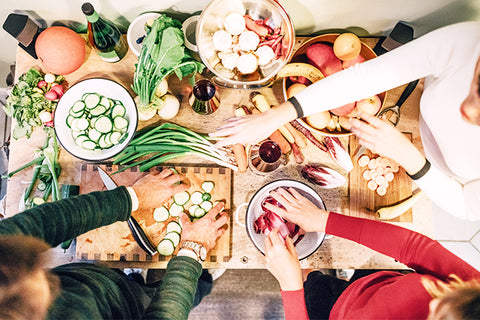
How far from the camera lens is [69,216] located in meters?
1.05

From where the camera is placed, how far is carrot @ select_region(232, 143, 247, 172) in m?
1.27

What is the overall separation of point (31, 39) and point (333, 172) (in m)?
1.28

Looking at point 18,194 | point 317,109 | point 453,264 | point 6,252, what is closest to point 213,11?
point 317,109

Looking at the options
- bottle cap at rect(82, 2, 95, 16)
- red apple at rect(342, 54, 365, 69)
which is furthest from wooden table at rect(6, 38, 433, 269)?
bottle cap at rect(82, 2, 95, 16)

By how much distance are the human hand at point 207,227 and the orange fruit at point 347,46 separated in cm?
74

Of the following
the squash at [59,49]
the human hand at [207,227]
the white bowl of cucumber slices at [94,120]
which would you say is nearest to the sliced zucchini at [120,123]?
the white bowl of cucumber slices at [94,120]

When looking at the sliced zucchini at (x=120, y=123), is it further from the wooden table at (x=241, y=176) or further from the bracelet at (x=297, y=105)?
the bracelet at (x=297, y=105)

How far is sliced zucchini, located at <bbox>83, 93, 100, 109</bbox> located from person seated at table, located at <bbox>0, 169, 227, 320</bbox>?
0.32m

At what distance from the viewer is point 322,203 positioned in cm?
126

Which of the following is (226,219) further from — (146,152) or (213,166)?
(146,152)

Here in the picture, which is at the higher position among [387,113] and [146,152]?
[387,113]

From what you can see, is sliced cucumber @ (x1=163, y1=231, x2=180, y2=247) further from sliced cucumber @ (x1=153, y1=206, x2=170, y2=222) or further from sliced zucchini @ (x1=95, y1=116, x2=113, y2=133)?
sliced zucchini @ (x1=95, y1=116, x2=113, y2=133)

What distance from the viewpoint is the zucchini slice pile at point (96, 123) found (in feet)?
3.83

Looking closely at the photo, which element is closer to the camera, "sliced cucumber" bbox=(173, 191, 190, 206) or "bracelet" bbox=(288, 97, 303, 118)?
"bracelet" bbox=(288, 97, 303, 118)
